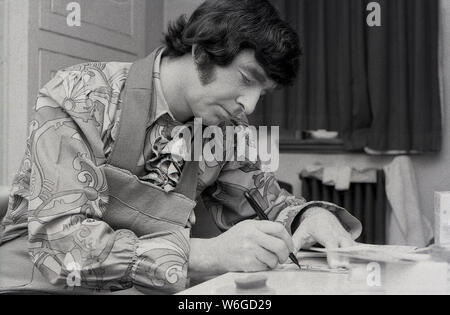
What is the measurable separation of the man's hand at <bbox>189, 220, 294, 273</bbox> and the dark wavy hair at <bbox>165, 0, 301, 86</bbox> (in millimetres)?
360

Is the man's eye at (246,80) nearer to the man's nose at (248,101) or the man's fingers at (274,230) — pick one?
the man's nose at (248,101)

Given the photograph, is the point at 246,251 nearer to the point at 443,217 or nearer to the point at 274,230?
the point at 274,230

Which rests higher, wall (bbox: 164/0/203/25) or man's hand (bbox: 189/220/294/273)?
wall (bbox: 164/0/203/25)

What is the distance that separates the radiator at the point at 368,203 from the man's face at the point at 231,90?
1568 millimetres

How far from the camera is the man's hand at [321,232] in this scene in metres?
0.97

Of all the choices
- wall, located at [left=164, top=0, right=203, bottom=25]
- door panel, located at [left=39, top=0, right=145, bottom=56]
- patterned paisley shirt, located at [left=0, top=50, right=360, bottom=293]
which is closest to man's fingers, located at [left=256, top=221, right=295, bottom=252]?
patterned paisley shirt, located at [left=0, top=50, right=360, bottom=293]

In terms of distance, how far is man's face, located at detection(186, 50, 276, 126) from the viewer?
3.34 feet

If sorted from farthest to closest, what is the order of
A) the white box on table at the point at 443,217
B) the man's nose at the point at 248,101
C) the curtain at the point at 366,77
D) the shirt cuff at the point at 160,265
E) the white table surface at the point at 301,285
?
the curtain at the point at 366,77 < the man's nose at the point at 248,101 < the white box on table at the point at 443,217 < the shirt cuff at the point at 160,265 < the white table surface at the point at 301,285

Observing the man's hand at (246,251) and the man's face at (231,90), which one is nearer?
the man's hand at (246,251)

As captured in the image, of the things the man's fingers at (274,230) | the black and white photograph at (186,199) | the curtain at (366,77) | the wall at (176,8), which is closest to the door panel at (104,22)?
the wall at (176,8)

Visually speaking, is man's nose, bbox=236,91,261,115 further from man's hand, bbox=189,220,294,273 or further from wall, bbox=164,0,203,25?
wall, bbox=164,0,203,25

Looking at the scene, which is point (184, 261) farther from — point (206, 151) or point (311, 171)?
point (311, 171)

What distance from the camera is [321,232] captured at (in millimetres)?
989

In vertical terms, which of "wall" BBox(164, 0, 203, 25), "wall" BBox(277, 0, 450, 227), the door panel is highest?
"wall" BBox(164, 0, 203, 25)
